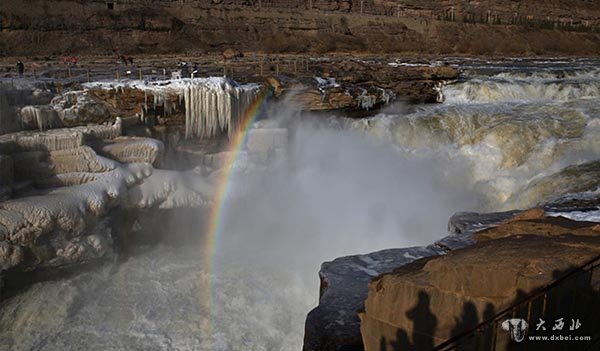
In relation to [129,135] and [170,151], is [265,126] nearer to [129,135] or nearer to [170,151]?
[170,151]

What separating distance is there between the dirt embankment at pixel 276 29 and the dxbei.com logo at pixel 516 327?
26486 millimetres

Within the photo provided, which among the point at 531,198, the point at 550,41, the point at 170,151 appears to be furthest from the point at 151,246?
the point at 550,41

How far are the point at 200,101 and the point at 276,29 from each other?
2300 cm

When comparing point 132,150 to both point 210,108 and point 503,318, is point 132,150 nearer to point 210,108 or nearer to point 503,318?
point 210,108

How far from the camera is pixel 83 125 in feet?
38.9

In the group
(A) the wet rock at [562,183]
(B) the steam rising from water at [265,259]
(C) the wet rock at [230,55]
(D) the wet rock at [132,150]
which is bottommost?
(B) the steam rising from water at [265,259]

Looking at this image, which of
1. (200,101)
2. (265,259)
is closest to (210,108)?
(200,101)

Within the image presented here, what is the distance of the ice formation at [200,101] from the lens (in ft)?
42.0

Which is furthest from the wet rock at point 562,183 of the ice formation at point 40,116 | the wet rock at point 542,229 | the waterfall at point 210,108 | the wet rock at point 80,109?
the ice formation at point 40,116

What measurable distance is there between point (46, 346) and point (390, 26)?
35.2 meters

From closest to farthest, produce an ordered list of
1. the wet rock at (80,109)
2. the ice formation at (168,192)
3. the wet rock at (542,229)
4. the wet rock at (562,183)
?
1. the wet rock at (542,229)
2. the wet rock at (562,183)
3. the ice formation at (168,192)
4. the wet rock at (80,109)

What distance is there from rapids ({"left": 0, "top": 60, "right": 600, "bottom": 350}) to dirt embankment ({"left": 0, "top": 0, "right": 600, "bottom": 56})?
1737 cm

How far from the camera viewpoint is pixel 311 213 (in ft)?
40.5

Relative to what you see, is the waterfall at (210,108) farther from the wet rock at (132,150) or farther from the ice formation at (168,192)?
the ice formation at (168,192)
